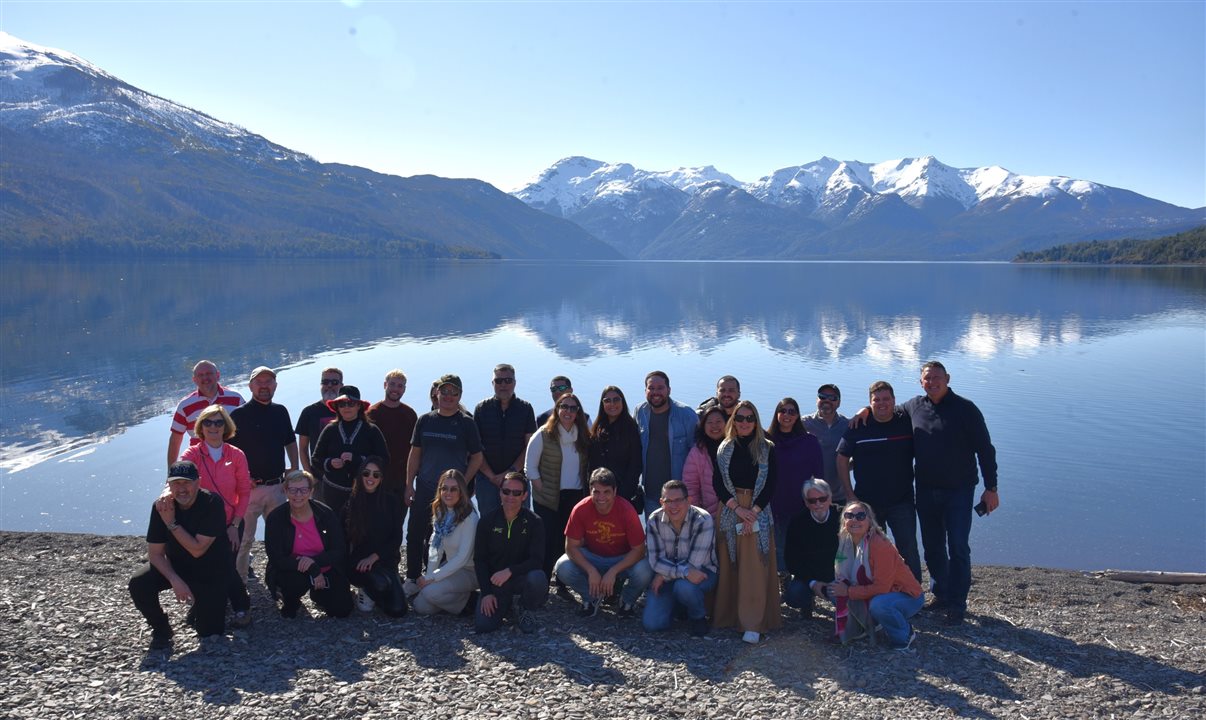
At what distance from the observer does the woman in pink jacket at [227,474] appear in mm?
7926

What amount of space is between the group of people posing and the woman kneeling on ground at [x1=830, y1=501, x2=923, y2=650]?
0.02 m

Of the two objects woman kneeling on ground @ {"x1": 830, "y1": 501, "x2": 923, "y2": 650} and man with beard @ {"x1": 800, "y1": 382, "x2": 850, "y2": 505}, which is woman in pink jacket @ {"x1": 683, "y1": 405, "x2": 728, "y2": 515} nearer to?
woman kneeling on ground @ {"x1": 830, "y1": 501, "x2": 923, "y2": 650}

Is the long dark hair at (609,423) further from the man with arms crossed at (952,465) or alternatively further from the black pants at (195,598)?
the black pants at (195,598)

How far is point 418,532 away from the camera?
9.23 meters

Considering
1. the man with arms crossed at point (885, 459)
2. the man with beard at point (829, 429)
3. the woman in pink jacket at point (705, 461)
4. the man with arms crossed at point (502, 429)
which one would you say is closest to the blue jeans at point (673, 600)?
the woman in pink jacket at point (705, 461)

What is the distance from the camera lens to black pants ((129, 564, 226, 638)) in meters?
7.39

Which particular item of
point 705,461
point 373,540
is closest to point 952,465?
point 705,461

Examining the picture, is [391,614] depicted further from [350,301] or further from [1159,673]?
[350,301]

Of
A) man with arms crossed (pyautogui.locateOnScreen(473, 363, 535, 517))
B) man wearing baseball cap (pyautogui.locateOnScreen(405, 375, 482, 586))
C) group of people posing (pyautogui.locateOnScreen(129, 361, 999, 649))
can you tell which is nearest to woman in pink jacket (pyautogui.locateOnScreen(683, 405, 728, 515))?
group of people posing (pyautogui.locateOnScreen(129, 361, 999, 649))

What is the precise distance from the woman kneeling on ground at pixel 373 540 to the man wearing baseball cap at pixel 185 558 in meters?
1.25

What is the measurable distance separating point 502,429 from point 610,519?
1979 mm

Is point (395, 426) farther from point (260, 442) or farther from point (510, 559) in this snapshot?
point (510, 559)

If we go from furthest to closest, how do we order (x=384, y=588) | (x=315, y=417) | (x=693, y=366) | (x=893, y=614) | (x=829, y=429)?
1. (x=693, y=366)
2. (x=829, y=429)
3. (x=315, y=417)
4. (x=384, y=588)
5. (x=893, y=614)

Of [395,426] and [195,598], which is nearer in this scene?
[195,598]
